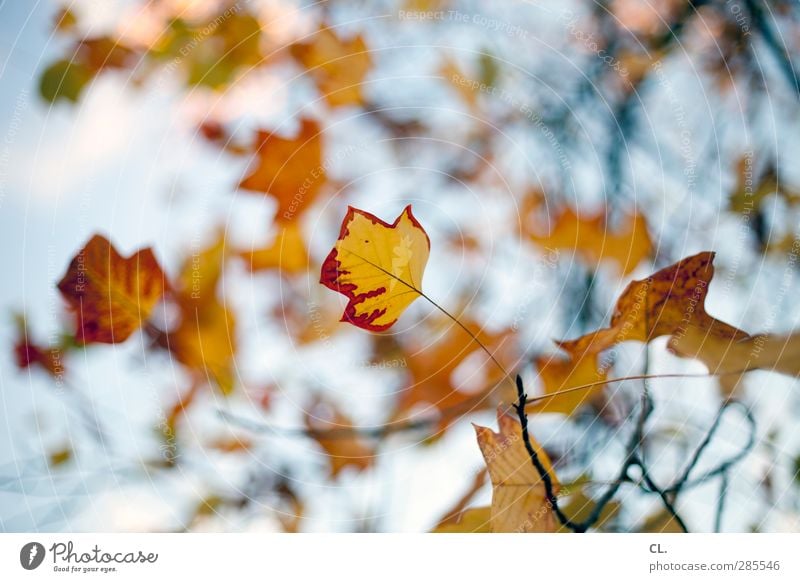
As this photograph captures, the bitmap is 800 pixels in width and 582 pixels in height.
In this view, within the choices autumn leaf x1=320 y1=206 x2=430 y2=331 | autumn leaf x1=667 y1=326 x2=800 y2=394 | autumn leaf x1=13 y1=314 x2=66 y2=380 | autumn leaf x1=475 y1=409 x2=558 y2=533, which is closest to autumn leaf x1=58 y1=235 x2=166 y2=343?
autumn leaf x1=13 y1=314 x2=66 y2=380

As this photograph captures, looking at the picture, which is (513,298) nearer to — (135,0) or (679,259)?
(679,259)

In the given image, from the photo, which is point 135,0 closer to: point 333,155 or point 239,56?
point 239,56

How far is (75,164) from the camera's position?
57 cm

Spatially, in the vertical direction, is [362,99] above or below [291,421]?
above

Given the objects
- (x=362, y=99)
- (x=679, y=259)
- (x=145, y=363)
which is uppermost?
(x=362, y=99)

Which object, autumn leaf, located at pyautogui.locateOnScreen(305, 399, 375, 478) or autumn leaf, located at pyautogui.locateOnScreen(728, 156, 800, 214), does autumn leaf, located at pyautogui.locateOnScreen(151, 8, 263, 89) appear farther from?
autumn leaf, located at pyautogui.locateOnScreen(728, 156, 800, 214)

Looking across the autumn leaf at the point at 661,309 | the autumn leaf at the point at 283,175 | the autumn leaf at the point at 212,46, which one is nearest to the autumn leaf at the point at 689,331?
the autumn leaf at the point at 661,309

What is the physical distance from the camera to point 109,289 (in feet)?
1.82

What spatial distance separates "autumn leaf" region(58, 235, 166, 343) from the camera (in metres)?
0.56

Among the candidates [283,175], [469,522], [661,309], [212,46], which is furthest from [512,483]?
[212,46]

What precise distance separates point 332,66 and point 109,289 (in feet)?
0.80
